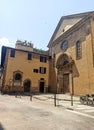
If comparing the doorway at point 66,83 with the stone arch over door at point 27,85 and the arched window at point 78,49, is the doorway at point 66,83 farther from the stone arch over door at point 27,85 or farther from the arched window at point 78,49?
the stone arch over door at point 27,85

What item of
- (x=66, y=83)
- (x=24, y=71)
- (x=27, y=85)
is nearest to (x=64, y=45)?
(x=66, y=83)

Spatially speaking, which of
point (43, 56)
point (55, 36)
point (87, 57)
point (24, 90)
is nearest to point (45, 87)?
point (24, 90)

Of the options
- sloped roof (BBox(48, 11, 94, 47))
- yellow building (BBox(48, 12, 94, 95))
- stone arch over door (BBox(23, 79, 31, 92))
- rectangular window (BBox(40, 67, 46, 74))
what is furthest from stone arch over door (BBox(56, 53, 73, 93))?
stone arch over door (BBox(23, 79, 31, 92))

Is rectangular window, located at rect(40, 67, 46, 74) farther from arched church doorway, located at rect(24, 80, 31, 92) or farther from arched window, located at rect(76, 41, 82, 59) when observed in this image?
arched window, located at rect(76, 41, 82, 59)

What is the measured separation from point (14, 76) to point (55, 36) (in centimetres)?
1148

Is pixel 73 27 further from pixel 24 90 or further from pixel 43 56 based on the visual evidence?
pixel 24 90

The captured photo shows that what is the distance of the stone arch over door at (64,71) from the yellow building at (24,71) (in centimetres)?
453

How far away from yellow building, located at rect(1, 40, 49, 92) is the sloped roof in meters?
5.02

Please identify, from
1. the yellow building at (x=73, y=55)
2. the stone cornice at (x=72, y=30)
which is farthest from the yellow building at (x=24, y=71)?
the stone cornice at (x=72, y=30)

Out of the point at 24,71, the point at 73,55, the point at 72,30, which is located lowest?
the point at 24,71

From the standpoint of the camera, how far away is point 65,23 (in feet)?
95.7

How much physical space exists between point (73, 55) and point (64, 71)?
3.59 m

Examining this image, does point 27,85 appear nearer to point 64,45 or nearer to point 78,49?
point 64,45

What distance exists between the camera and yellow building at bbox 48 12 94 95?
69.4ft
